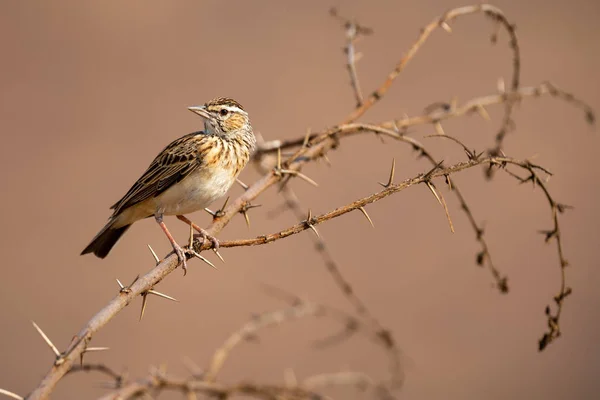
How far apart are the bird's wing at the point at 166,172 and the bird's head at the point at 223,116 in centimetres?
20

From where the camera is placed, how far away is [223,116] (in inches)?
220

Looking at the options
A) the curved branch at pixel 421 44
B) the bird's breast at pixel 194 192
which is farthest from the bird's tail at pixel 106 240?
the curved branch at pixel 421 44

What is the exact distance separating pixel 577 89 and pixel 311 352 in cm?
742

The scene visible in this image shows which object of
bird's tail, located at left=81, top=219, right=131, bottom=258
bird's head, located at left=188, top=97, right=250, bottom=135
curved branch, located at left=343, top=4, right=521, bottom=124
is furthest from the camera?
bird's head, located at left=188, top=97, right=250, bottom=135

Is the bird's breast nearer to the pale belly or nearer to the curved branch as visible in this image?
the pale belly

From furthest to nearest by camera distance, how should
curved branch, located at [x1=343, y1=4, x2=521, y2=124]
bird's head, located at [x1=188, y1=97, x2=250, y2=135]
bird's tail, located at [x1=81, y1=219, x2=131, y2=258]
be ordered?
1. bird's head, located at [x1=188, y1=97, x2=250, y2=135]
2. bird's tail, located at [x1=81, y1=219, x2=131, y2=258]
3. curved branch, located at [x1=343, y1=4, x2=521, y2=124]

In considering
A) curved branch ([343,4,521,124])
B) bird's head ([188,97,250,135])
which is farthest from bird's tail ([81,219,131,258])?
curved branch ([343,4,521,124])

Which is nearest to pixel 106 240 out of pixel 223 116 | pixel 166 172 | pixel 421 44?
pixel 166 172

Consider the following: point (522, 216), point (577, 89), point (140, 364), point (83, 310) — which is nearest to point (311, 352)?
point (140, 364)

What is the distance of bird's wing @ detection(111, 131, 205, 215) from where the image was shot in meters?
5.10

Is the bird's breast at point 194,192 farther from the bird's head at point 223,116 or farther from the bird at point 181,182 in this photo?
the bird's head at point 223,116

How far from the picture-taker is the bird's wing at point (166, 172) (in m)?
5.10

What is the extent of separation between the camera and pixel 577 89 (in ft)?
43.9

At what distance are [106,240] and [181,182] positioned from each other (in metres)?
0.65
